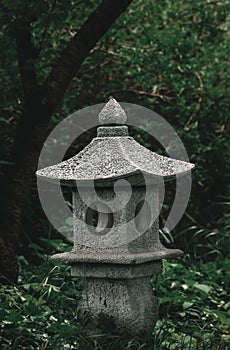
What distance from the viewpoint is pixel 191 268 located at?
20.6 ft

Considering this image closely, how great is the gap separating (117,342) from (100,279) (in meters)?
0.35

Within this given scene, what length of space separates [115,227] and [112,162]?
350 mm

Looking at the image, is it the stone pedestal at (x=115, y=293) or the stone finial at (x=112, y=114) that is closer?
the stone pedestal at (x=115, y=293)

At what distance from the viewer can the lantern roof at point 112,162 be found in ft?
13.3

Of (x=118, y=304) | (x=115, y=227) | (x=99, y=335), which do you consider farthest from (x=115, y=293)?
(x=115, y=227)

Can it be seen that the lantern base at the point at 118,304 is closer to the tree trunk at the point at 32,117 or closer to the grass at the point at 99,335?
the grass at the point at 99,335

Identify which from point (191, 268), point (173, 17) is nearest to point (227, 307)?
point (191, 268)

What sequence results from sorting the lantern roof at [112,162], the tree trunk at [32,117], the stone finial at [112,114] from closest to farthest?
the lantern roof at [112,162]
the stone finial at [112,114]
the tree trunk at [32,117]

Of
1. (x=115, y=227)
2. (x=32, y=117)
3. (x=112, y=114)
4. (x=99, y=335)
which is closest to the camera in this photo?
(x=99, y=335)

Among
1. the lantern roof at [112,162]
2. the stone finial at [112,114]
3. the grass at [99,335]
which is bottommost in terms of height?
the grass at [99,335]

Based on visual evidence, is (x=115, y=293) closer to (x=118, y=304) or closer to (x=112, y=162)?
(x=118, y=304)

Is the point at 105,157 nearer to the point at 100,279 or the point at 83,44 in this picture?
the point at 100,279

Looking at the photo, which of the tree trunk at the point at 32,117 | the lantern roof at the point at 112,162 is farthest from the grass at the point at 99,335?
the lantern roof at the point at 112,162

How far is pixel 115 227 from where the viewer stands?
416cm
